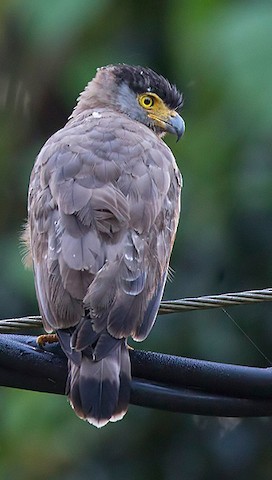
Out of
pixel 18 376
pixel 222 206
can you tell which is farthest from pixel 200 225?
pixel 18 376

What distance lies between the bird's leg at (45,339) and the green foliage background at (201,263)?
120 inches

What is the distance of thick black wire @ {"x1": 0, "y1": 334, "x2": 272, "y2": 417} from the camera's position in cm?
490

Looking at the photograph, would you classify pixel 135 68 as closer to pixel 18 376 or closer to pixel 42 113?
pixel 42 113

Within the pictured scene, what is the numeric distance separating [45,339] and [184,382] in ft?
2.64

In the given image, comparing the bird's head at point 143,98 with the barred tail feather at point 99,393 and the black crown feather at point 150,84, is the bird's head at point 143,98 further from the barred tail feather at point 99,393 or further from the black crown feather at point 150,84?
the barred tail feather at point 99,393

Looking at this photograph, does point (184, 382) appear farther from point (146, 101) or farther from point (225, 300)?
point (146, 101)

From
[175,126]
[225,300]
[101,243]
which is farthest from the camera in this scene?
[175,126]

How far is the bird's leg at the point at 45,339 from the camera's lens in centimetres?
519

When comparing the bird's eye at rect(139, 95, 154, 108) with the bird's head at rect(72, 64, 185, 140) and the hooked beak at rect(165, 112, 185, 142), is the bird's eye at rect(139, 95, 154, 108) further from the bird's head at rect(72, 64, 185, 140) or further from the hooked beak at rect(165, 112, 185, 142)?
the hooked beak at rect(165, 112, 185, 142)

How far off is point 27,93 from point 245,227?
98.1 inches

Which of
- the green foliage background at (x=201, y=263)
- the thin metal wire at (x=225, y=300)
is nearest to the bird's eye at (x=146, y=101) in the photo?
the green foliage background at (x=201, y=263)

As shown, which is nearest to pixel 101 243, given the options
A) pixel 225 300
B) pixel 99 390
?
pixel 225 300

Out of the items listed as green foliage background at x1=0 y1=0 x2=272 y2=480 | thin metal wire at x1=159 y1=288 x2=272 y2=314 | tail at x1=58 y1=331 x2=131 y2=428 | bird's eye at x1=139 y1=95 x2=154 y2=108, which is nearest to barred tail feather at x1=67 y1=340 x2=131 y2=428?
tail at x1=58 y1=331 x2=131 y2=428

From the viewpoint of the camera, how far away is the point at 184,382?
4.95m
